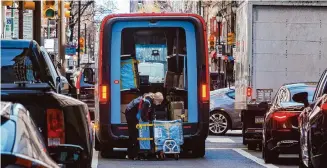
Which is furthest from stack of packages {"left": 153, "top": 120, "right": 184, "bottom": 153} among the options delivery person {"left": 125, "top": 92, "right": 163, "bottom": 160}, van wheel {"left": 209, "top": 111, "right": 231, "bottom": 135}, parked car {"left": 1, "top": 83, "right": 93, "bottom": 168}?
van wheel {"left": 209, "top": 111, "right": 231, "bottom": 135}

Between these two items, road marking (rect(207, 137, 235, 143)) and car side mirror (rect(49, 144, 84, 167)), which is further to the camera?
road marking (rect(207, 137, 235, 143))

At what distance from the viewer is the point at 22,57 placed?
1238 centimetres

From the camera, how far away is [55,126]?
9586 millimetres

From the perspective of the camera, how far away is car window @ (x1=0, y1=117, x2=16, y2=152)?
494cm

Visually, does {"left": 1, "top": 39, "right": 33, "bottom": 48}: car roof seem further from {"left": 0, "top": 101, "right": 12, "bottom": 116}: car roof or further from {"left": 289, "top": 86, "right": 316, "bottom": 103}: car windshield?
{"left": 0, "top": 101, "right": 12, "bottom": 116}: car roof

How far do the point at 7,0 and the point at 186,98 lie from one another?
867cm

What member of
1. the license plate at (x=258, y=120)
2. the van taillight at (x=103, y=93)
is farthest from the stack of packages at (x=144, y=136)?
the license plate at (x=258, y=120)

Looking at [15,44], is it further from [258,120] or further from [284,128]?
[258,120]

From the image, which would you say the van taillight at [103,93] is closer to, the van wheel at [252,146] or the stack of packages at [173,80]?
the stack of packages at [173,80]

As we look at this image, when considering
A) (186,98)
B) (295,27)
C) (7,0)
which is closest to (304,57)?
(295,27)

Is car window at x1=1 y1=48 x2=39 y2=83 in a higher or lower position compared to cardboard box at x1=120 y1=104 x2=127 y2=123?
higher

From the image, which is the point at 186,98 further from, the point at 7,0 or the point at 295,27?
the point at 7,0

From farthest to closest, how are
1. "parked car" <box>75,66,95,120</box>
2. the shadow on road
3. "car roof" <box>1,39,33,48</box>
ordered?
"parked car" <box>75,66,95,120</box>, the shadow on road, "car roof" <box>1,39,33,48</box>

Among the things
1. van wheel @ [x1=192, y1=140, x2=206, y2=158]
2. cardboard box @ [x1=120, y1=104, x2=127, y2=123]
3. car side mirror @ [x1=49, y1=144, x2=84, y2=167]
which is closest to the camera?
car side mirror @ [x1=49, y1=144, x2=84, y2=167]
